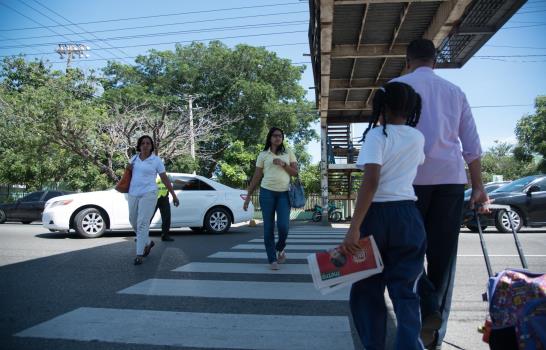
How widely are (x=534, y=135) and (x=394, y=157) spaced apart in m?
40.7

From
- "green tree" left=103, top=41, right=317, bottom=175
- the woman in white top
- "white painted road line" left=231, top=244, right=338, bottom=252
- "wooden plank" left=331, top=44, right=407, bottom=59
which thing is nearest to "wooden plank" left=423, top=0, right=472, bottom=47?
"wooden plank" left=331, top=44, right=407, bottom=59

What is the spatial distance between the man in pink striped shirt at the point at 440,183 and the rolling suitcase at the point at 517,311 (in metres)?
0.49

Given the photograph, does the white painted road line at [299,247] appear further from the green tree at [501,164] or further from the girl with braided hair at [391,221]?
the green tree at [501,164]

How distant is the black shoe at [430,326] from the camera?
2.88 m

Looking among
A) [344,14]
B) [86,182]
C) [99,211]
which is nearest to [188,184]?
[99,211]

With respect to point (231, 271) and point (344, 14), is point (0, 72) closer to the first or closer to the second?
point (344, 14)

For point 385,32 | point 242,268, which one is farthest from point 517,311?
point 385,32

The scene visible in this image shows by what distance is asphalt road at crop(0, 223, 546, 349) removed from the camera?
3232 mm

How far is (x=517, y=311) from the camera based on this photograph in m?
2.31

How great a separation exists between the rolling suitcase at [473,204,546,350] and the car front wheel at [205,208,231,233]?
371 inches

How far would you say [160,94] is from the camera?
32688mm

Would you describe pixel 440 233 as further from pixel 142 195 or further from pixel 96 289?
pixel 142 195

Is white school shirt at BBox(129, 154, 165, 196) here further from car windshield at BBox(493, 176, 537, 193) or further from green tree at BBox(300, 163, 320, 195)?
green tree at BBox(300, 163, 320, 195)

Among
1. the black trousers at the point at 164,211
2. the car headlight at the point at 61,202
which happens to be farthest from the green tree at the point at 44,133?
the black trousers at the point at 164,211
